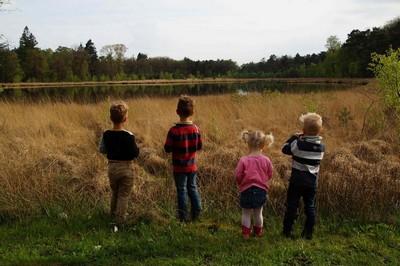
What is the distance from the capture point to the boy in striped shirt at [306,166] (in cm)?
488

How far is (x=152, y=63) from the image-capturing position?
10781 cm

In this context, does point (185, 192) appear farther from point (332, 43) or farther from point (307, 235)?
point (332, 43)

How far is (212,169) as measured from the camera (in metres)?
7.34

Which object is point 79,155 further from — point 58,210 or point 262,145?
point 262,145

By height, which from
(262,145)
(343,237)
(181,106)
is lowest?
(343,237)

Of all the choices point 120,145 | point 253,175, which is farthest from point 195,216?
point 120,145

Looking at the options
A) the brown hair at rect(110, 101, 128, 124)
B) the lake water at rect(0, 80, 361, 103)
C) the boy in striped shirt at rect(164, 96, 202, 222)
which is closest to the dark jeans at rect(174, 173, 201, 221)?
the boy in striped shirt at rect(164, 96, 202, 222)

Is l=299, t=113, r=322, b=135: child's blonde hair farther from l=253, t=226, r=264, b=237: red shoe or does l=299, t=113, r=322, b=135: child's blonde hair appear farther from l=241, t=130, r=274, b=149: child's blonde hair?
l=253, t=226, r=264, b=237: red shoe

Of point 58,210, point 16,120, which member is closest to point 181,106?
point 58,210

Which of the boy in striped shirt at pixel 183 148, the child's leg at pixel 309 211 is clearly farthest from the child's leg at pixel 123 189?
the child's leg at pixel 309 211

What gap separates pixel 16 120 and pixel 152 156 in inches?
240

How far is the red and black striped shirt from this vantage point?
5.43 metres

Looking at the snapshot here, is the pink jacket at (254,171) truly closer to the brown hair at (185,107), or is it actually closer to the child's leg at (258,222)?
the child's leg at (258,222)

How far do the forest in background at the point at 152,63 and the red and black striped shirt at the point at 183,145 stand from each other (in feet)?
151
